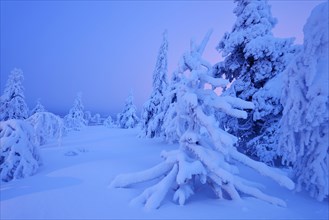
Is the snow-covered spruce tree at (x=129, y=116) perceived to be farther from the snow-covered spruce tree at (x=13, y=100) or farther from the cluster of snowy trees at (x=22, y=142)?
the cluster of snowy trees at (x=22, y=142)

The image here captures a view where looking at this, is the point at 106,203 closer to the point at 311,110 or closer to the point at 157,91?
the point at 311,110

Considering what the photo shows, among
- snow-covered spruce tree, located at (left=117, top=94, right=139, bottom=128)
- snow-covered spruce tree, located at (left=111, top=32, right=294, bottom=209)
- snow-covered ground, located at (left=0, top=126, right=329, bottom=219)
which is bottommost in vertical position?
snow-covered spruce tree, located at (left=117, top=94, right=139, bottom=128)

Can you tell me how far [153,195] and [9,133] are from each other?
5.56 meters

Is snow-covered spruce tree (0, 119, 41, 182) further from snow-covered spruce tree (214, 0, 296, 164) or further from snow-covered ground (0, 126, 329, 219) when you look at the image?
snow-covered spruce tree (214, 0, 296, 164)

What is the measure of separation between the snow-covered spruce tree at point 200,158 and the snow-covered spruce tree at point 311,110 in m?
1.17

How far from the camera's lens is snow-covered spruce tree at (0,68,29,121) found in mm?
25641

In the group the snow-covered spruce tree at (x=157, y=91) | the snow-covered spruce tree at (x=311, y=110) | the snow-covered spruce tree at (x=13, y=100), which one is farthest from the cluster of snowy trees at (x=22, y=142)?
the snow-covered spruce tree at (x=13, y=100)

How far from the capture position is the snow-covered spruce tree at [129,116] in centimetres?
4166

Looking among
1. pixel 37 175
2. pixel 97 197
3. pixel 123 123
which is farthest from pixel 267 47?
pixel 123 123

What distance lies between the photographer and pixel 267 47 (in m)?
11.6

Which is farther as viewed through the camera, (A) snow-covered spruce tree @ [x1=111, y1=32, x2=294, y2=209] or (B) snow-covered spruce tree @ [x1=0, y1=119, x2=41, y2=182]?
(B) snow-covered spruce tree @ [x1=0, y1=119, x2=41, y2=182]

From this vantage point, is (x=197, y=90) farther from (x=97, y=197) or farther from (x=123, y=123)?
(x=123, y=123)

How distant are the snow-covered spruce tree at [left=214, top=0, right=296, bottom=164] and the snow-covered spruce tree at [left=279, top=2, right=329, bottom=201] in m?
4.00

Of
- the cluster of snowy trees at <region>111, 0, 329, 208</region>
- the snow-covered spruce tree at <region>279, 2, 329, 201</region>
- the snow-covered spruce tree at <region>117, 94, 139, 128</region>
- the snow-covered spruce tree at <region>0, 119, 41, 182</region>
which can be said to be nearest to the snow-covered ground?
the cluster of snowy trees at <region>111, 0, 329, 208</region>
